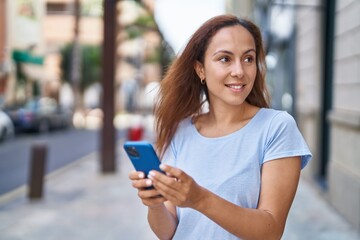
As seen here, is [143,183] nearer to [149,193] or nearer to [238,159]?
[149,193]

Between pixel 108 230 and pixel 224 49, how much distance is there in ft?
17.2

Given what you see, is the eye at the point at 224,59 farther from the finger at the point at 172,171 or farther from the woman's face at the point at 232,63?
the finger at the point at 172,171

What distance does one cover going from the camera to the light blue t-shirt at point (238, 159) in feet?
5.37

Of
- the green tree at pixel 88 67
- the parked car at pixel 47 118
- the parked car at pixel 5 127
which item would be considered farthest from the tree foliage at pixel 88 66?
the parked car at pixel 5 127

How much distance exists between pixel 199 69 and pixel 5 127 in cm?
1080

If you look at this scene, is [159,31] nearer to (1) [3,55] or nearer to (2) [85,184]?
(2) [85,184]

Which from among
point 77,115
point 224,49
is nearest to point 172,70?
point 224,49

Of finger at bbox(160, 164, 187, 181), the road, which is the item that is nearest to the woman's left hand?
finger at bbox(160, 164, 187, 181)

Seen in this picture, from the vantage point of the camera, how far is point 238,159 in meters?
1.67

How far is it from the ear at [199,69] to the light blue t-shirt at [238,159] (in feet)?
0.78

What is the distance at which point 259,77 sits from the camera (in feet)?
6.29

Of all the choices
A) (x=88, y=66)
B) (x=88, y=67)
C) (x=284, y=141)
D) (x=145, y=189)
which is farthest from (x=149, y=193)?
(x=88, y=67)

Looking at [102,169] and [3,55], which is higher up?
[3,55]

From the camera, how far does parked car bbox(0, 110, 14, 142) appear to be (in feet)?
34.5
